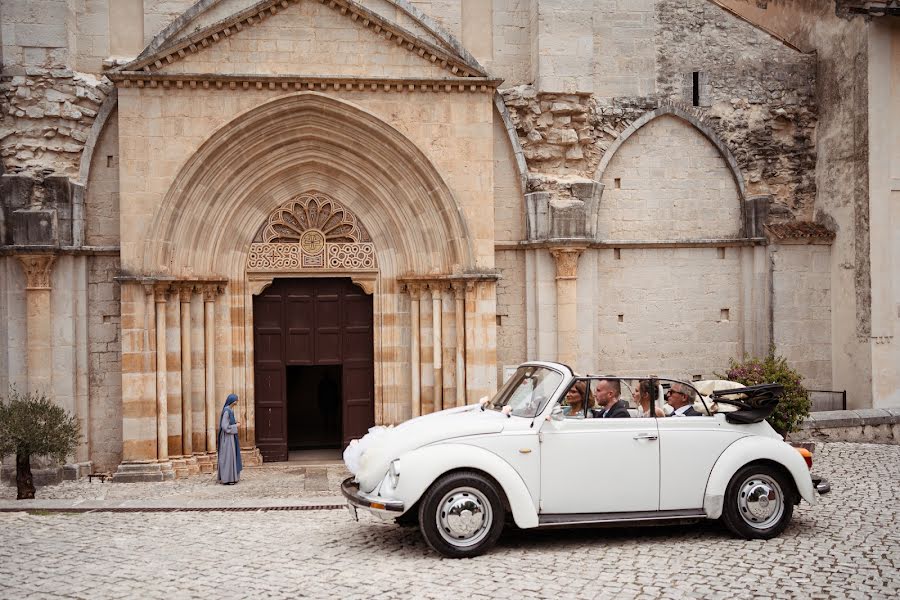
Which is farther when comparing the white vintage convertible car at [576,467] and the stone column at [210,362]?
the stone column at [210,362]

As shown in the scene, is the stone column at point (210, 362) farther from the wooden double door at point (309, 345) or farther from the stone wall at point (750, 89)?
the stone wall at point (750, 89)

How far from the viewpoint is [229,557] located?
751 centimetres

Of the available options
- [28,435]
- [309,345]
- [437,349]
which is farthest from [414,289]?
[28,435]

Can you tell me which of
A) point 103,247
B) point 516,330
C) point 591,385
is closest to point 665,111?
point 516,330

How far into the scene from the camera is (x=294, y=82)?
42.3 ft

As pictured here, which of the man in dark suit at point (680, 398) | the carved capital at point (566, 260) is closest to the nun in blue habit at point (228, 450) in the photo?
the carved capital at point (566, 260)

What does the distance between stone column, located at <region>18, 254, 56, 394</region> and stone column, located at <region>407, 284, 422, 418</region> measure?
5.46m

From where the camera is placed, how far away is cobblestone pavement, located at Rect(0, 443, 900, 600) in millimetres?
6516

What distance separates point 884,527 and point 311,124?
31.3ft

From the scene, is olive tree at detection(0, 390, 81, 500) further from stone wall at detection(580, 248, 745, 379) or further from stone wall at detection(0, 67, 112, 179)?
stone wall at detection(580, 248, 745, 379)

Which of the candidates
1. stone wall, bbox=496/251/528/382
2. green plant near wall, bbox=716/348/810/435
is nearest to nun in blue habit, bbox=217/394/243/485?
stone wall, bbox=496/251/528/382

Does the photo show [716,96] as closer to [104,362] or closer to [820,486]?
[820,486]

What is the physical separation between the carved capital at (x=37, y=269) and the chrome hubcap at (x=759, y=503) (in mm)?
10179

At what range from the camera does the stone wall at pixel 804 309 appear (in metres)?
14.9
